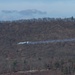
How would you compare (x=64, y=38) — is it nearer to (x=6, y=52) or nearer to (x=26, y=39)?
(x=26, y=39)

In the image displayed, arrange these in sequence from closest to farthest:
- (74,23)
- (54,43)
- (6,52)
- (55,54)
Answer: (55,54) → (6,52) → (54,43) → (74,23)

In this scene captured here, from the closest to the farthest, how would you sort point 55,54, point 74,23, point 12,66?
point 12,66 < point 55,54 < point 74,23

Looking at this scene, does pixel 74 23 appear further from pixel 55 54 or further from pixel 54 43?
pixel 55 54

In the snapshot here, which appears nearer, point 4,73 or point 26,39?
point 4,73

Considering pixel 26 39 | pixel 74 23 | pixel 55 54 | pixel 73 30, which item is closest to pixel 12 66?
pixel 55 54

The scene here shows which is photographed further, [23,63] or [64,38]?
[64,38]

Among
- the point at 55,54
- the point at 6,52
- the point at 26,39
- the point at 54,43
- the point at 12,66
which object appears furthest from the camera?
the point at 26,39

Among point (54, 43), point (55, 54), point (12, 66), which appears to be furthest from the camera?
point (54, 43)

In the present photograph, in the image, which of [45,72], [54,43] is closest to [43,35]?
[54,43]

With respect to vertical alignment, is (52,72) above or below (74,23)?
below
